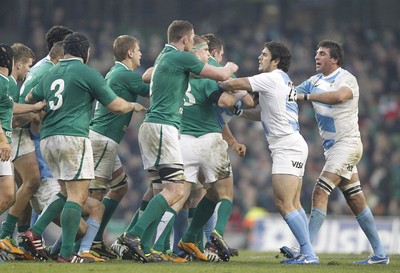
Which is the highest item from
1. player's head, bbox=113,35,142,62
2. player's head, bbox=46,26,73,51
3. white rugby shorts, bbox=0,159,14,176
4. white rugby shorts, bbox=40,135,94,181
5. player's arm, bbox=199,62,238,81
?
player's head, bbox=46,26,73,51

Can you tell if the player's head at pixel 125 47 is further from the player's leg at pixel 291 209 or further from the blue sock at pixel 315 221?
the blue sock at pixel 315 221

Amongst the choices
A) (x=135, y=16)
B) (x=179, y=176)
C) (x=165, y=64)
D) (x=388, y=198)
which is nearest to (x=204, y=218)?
(x=179, y=176)

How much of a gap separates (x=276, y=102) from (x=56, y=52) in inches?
113

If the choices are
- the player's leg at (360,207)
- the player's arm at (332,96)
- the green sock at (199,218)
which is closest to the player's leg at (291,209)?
the green sock at (199,218)

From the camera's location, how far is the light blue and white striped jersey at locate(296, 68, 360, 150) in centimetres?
1302

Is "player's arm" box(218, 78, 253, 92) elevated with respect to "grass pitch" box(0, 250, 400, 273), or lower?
elevated

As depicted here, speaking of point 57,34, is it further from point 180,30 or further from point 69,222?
point 69,222

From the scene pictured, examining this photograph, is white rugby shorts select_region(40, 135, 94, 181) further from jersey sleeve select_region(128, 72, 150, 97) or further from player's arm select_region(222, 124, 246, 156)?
player's arm select_region(222, 124, 246, 156)

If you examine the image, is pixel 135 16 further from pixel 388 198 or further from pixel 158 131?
pixel 158 131

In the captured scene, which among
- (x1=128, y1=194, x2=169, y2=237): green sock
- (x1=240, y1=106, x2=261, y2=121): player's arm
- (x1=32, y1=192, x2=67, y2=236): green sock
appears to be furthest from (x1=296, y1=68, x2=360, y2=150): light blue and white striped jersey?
(x1=32, y1=192, x2=67, y2=236): green sock

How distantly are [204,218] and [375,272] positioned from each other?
239cm

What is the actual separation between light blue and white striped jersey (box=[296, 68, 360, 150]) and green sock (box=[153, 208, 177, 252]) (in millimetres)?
2411

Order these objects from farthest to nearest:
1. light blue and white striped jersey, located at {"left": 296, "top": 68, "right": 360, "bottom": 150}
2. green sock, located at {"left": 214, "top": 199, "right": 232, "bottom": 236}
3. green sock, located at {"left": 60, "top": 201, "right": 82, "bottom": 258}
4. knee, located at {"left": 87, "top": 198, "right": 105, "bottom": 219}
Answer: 1. light blue and white striped jersey, located at {"left": 296, "top": 68, "right": 360, "bottom": 150}
2. knee, located at {"left": 87, "top": 198, "right": 105, "bottom": 219}
3. green sock, located at {"left": 214, "top": 199, "right": 232, "bottom": 236}
4. green sock, located at {"left": 60, "top": 201, "right": 82, "bottom": 258}

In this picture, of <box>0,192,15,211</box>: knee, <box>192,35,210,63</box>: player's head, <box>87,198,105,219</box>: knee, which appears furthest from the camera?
<box>192,35,210,63</box>: player's head
